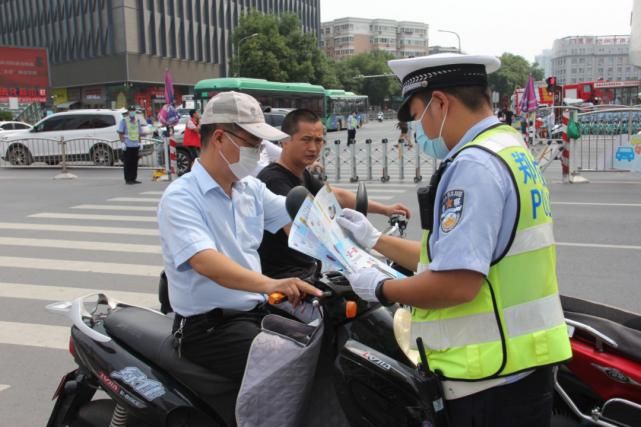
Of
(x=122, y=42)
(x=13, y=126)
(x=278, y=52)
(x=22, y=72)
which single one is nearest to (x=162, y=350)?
(x=13, y=126)

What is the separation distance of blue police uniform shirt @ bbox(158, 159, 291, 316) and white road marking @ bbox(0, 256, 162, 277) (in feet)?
13.6

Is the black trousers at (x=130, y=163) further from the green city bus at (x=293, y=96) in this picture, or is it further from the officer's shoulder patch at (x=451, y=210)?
the officer's shoulder patch at (x=451, y=210)

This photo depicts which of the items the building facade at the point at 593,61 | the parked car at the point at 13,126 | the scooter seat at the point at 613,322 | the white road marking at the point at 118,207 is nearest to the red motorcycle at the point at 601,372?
the scooter seat at the point at 613,322

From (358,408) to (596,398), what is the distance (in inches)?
42.0

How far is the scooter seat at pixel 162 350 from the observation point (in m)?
2.37

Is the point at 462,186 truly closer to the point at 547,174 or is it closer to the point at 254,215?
the point at 254,215

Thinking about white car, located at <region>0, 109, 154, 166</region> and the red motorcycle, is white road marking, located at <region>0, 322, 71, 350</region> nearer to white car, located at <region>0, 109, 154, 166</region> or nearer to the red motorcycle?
the red motorcycle

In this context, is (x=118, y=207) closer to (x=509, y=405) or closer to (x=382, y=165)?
(x=382, y=165)

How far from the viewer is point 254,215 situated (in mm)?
2734

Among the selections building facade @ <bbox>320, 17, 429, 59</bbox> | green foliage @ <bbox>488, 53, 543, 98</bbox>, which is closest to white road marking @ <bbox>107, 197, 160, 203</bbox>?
green foliage @ <bbox>488, 53, 543, 98</bbox>

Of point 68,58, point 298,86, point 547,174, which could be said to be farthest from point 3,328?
point 68,58

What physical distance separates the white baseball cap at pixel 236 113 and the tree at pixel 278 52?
157ft

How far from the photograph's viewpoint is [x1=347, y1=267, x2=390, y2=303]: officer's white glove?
1738 millimetres

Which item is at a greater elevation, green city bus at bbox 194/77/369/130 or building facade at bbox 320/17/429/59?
building facade at bbox 320/17/429/59
